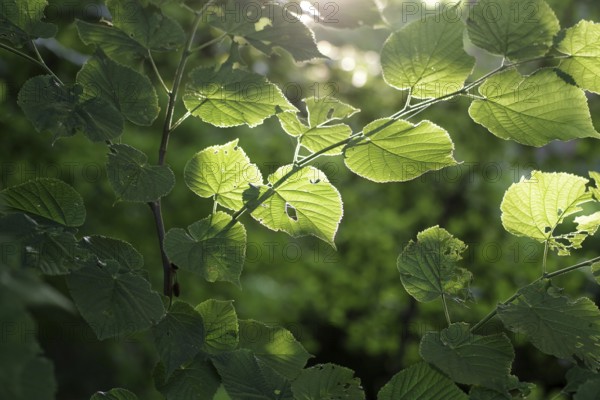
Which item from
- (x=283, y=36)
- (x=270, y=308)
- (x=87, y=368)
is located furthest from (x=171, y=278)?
(x=87, y=368)

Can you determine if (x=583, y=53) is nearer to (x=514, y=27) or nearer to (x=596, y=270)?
(x=514, y=27)

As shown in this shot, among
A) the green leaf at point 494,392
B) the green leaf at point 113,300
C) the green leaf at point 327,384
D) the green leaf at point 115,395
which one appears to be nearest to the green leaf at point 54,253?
the green leaf at point 113,300

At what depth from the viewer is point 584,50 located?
A: 0.63 meters

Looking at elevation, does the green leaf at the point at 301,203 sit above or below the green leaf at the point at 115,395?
above

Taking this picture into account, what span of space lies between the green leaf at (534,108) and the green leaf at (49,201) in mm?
407

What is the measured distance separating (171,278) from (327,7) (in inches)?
14.1

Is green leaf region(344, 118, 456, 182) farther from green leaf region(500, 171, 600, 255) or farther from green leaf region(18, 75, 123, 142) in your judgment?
green leaf region(18, 75, 123, 142)

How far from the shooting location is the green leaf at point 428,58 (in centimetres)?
65

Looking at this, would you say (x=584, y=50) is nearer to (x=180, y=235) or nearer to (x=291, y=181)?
(x=291, y=181)

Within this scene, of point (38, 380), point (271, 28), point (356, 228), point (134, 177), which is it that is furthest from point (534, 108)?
point (356, 228)

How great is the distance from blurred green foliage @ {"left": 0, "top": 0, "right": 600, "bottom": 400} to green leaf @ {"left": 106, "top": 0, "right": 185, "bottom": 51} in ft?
10.4

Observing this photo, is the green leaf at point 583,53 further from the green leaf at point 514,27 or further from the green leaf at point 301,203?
the green leaf at point 301,203

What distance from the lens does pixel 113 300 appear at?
1.77 ft

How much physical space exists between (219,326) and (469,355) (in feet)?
0.77
